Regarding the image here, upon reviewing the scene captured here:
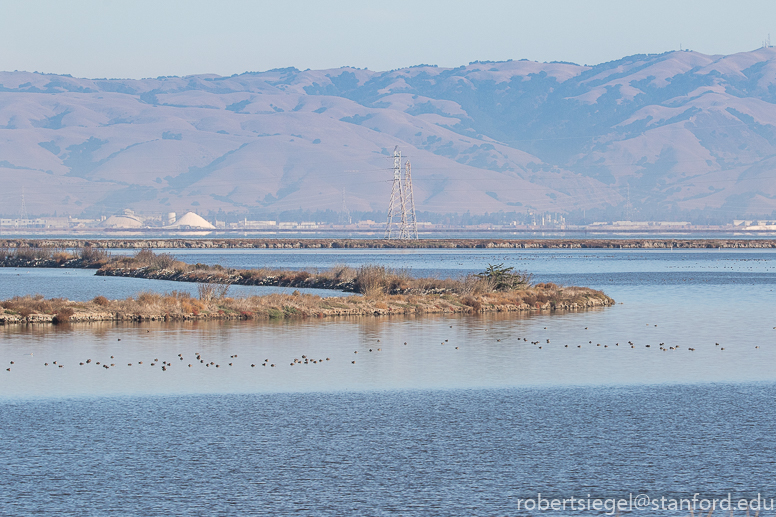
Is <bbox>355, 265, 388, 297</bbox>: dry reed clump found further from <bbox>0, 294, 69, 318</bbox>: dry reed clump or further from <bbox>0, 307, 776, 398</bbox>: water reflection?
<bbox>0, 294, 69, 318</bbox>: dry reed clump

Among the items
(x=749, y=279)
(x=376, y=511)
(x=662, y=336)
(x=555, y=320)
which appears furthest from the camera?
(x=749, y=279)

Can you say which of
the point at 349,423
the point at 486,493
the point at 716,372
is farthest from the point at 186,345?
the point at 486,493

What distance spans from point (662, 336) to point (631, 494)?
83.4ft

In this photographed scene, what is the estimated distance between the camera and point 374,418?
81.0 ft

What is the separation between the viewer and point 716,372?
3206 centimetres

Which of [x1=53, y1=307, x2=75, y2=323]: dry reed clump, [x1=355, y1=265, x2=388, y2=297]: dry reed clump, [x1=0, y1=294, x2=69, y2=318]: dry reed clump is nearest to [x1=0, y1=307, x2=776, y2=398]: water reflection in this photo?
[x1=53, y1=307, x2=75, y2=323]: dry reed clump

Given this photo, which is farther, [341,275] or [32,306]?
[341,275]

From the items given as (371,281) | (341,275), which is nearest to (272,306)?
(371,281)

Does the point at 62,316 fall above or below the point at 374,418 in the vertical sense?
above

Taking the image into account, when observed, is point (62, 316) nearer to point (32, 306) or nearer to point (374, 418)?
point (32, 306)

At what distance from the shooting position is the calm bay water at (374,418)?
18.6 m

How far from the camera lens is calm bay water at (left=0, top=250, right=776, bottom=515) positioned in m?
18.6

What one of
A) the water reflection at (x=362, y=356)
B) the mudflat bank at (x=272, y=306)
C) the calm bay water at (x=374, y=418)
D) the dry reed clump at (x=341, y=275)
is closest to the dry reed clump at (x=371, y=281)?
the dry reed clump at (x=341, y=275)

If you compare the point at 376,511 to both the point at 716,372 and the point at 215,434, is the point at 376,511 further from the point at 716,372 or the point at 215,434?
the point at 716,372
